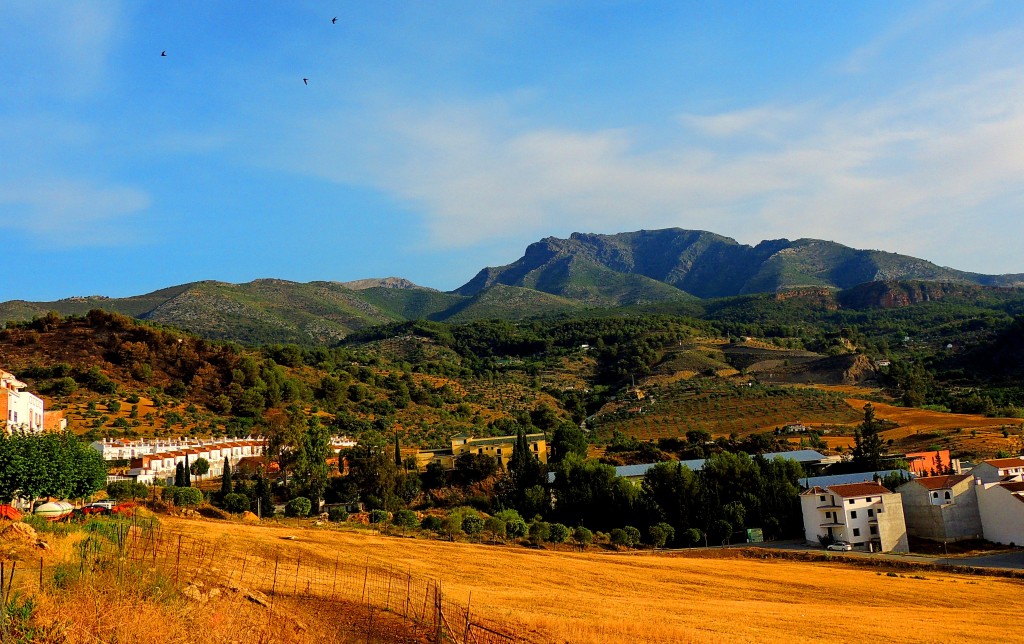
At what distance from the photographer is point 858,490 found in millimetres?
44125

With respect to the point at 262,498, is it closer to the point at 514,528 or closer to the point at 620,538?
the point at 514,528

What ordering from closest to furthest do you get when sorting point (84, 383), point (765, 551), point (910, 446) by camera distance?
1. point (765, 551)
2. point (910, 446)
3. point (84, 383)

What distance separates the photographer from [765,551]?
135 ft

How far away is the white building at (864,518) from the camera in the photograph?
43469 mm

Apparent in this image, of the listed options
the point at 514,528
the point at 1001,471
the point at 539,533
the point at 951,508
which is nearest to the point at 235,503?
the point at 514,528

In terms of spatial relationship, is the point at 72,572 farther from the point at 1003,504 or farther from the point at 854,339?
the point at 854,339

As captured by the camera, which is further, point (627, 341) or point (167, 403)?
point (627, 341)

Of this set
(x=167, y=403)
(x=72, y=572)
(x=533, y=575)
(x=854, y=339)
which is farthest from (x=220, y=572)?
(x=854, y=339)

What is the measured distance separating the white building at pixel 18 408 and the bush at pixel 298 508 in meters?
13.4

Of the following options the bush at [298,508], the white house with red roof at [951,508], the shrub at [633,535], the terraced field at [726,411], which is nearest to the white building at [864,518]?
the white house with red roof at [951,508]

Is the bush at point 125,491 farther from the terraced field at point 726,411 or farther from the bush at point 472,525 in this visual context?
the terraced field at point 726,411

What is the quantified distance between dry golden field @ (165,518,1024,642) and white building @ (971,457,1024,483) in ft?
56.6

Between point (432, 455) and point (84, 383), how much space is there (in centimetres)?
3540

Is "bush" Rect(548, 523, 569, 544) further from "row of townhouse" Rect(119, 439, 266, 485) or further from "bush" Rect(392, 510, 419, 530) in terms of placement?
"row of townhouse" Rect(119, 439, 266, 485)
